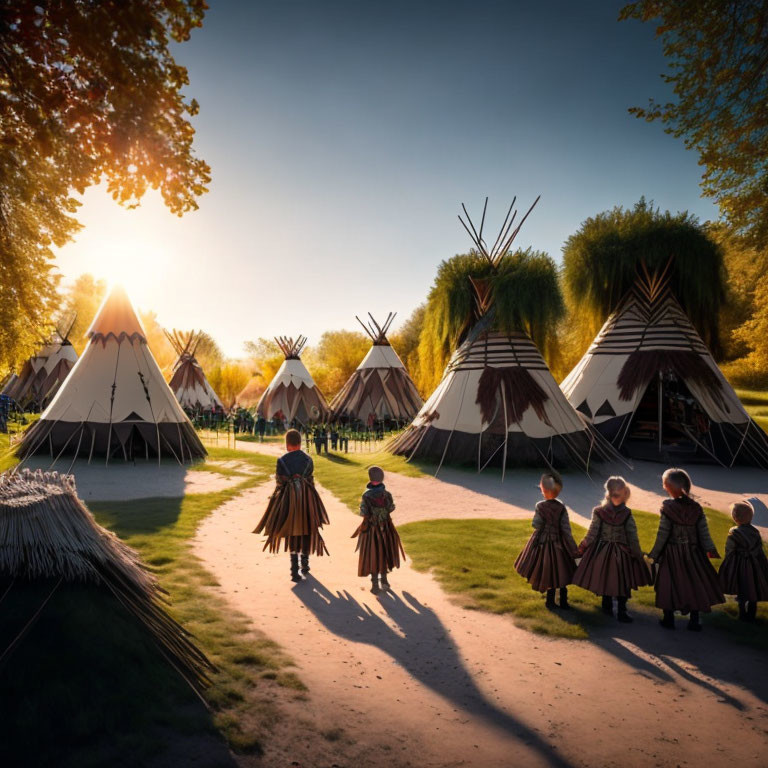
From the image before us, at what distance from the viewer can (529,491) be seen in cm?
1062

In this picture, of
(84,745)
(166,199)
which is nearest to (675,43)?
(166,199)

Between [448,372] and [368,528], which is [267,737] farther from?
[448,372]

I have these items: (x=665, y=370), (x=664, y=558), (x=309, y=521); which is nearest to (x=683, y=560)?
(x=664, y=558)

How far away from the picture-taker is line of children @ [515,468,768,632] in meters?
4.50

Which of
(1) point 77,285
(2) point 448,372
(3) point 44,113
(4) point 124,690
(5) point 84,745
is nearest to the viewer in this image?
(5) point 84,745

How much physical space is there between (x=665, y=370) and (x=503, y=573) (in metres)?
10.7

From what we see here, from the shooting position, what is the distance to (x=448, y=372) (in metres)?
14.2

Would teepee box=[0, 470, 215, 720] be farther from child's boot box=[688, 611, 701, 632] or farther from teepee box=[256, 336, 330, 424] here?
teepee box=[256, 336, 330, 424]

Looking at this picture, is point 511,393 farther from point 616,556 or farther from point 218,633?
point 218,633

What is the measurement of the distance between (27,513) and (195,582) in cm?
279

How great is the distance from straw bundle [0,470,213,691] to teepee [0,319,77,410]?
3291 cm

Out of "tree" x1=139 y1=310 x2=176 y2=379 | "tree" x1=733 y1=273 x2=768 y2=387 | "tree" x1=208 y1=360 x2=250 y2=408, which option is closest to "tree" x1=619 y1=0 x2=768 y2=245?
"tree" x1=733 y1=273 x2=768 y2=387

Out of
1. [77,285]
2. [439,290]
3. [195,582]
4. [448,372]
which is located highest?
[77,285]

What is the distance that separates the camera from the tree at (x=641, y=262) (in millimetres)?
14344
